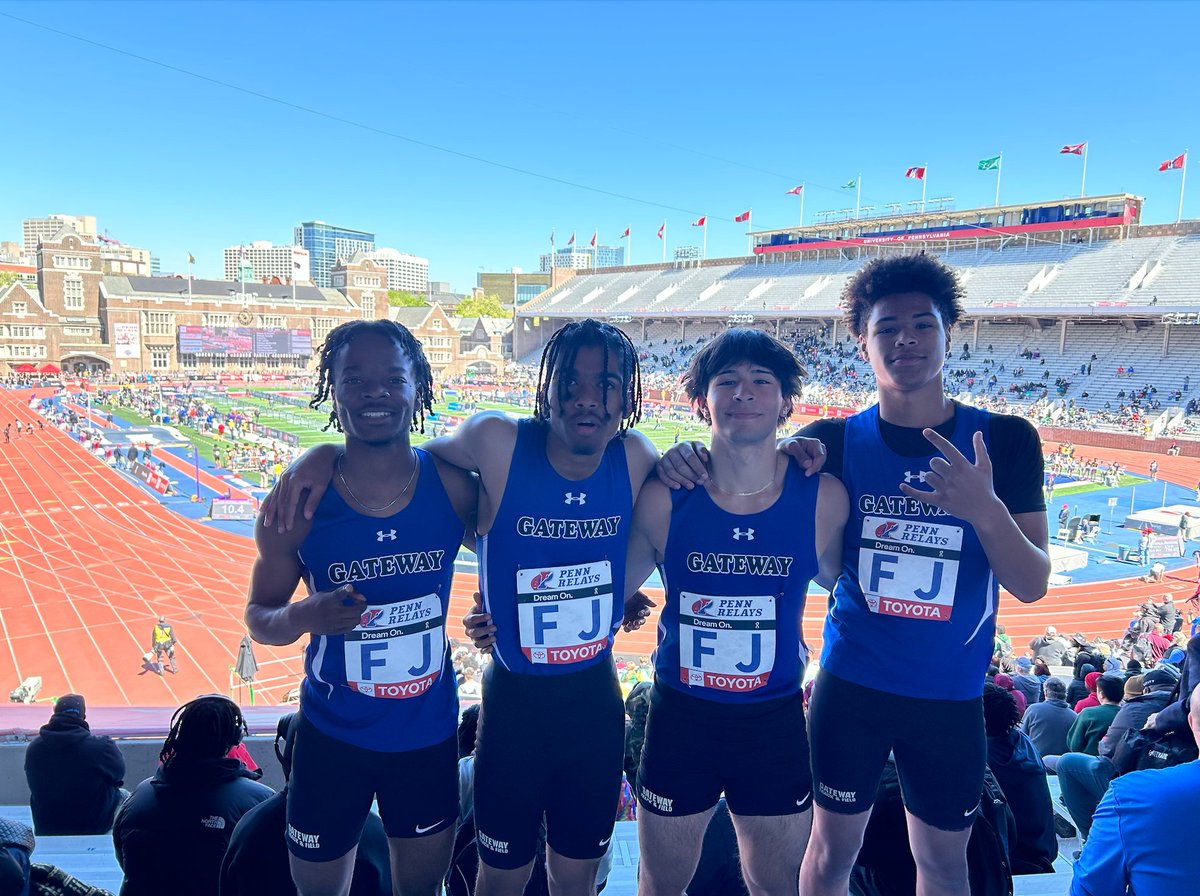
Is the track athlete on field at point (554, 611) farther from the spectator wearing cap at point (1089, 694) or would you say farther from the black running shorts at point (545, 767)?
the spectator wearing cap at point (1089, 694)

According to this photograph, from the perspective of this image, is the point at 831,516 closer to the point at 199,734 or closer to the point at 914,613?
the point at 914,613

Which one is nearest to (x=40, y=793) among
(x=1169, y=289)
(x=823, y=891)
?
(x=823, y=891)

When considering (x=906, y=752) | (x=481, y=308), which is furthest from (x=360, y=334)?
(x=481, y=308)

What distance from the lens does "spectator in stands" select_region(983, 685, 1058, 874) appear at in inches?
113

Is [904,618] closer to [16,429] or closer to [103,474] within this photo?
[103,474]

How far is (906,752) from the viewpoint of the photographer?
243cm

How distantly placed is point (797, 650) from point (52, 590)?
15.5 metres

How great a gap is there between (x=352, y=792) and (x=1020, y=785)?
2426 mm

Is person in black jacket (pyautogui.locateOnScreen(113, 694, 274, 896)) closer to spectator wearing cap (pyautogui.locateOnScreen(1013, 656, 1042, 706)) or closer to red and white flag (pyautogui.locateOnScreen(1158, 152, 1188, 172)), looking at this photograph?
spectator wearing cap (pyautogui.locateOnScreen(1013, 656, 1042, 706))

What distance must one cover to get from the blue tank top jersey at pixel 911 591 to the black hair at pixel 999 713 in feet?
2.00

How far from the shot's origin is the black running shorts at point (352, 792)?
2.31m

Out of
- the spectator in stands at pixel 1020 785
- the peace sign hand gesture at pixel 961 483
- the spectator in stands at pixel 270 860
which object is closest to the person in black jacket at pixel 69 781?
the spectator in stands at pixel 270 860

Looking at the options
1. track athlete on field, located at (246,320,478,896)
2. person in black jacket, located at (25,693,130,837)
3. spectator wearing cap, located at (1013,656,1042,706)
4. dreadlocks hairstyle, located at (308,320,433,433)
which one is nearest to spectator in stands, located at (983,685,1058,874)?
track athlete on field, located at (246,320,478,896)

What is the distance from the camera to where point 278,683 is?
10.3 m
